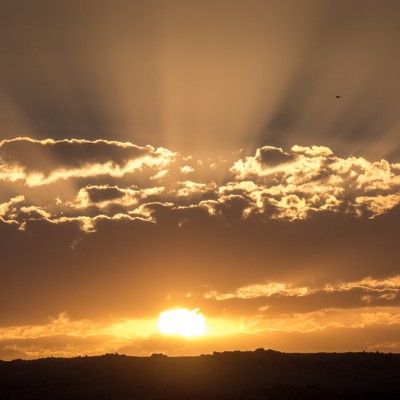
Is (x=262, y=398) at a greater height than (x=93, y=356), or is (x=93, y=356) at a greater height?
(x=93, y=356)

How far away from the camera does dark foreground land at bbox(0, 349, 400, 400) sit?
6938 cm

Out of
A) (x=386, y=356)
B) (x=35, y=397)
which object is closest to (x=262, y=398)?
(x=35, y=397)

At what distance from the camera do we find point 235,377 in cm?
7675

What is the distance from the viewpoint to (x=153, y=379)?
76.9 metres

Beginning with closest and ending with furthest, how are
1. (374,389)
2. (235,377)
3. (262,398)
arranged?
(262,398), (374,389), (235,377)

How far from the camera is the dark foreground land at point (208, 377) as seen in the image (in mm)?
69375

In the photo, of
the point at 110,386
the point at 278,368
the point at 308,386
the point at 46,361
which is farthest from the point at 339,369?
the point at 46,361

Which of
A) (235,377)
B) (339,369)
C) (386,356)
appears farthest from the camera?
(386,356)

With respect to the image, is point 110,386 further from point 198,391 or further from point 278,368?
point 278,368

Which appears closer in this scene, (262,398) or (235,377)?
(262,398)

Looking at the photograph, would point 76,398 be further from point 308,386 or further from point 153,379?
point 308,386

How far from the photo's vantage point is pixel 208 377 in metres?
77.2

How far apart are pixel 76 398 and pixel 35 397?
426 cm

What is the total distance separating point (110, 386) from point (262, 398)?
1791 centimetres
